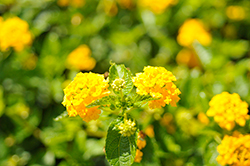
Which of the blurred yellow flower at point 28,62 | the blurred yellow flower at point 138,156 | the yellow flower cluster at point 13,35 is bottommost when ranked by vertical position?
the blurred yellow flower at point 138,156

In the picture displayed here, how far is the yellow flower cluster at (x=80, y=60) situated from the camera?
230 centimetres

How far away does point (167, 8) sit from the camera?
2.80 meters

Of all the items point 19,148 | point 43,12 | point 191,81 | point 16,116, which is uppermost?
point 43,12

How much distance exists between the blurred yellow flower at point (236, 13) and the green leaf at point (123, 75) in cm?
204

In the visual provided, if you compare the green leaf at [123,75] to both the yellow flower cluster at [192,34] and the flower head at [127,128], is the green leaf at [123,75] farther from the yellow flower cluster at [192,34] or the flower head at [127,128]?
the yellow flower cluster at [192,34]

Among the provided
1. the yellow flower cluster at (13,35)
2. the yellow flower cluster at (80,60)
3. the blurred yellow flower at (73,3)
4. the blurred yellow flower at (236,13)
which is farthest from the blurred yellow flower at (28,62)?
the blurred yellow flower at (236,13)

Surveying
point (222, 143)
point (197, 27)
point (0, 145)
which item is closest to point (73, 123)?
point (0, 145)

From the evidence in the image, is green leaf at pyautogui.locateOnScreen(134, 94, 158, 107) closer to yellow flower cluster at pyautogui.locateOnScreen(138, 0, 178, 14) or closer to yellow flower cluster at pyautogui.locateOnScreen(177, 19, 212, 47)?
yellow flower cluster at pyautogui.locateOnScreen(177, 19, 212, 47)

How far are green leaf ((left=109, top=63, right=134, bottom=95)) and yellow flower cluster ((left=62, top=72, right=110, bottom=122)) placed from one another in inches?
4.2

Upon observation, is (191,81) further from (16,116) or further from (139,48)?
(16,116)

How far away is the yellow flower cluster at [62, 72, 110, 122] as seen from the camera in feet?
3.63

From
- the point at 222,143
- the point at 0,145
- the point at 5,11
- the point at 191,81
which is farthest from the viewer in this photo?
the point at 5,11

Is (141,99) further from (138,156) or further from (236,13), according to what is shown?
(236,13)

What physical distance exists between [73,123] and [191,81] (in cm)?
90
